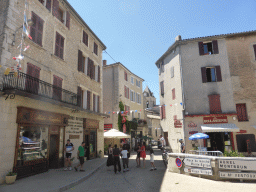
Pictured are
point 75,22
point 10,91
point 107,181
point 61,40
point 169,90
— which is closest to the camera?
point 10,91

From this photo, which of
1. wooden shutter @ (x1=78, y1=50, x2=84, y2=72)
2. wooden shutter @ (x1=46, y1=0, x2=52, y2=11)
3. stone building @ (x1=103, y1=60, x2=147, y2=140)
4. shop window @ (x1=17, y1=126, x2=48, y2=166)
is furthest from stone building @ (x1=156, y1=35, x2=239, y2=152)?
wooden shutter @ (x1=46, y1=0, x2=52, y2=11)

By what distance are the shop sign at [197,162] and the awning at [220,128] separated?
7616mm

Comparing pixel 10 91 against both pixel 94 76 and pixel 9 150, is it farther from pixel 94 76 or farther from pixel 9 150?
pixel 94 76

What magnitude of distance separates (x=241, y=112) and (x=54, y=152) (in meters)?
15.8

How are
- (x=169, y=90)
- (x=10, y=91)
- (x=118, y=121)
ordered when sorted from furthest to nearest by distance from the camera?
(x=118, y=121), (x=169, y=90), (x=10, y=91)

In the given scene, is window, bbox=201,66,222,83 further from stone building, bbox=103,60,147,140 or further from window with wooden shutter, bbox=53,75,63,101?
window with wooden shutter, bbox=53,75,63,101

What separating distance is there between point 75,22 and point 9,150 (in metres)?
10.5

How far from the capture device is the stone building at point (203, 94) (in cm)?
1655

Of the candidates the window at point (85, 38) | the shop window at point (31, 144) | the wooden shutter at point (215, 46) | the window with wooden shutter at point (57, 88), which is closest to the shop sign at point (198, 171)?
the shop window at point (31, 144)

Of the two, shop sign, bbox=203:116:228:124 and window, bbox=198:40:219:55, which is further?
window, bbox=198:40:219:55

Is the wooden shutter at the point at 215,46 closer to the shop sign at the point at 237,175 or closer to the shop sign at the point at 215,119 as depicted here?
the shop sign at the point at 215,119

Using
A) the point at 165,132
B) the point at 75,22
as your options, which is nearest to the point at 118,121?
the point at 165,132

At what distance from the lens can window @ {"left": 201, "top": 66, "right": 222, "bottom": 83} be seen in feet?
57.5

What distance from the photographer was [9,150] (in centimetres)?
773
